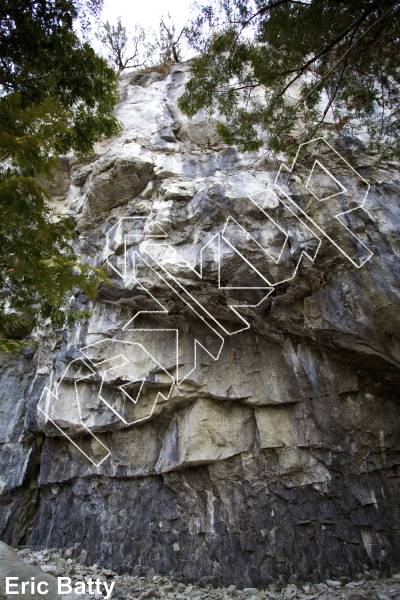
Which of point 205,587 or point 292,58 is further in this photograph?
point 205,587

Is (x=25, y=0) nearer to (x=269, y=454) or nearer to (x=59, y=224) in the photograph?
(x=59, y=224)

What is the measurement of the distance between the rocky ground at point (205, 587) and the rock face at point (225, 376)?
22 cm

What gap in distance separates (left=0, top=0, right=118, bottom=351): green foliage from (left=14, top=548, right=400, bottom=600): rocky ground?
548 centimetres

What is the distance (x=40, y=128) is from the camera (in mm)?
3723

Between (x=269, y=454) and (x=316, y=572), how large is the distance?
206cm

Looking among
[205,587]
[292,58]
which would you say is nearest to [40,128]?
[292,58]

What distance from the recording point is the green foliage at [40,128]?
364cm

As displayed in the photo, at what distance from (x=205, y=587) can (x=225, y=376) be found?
155 inches
